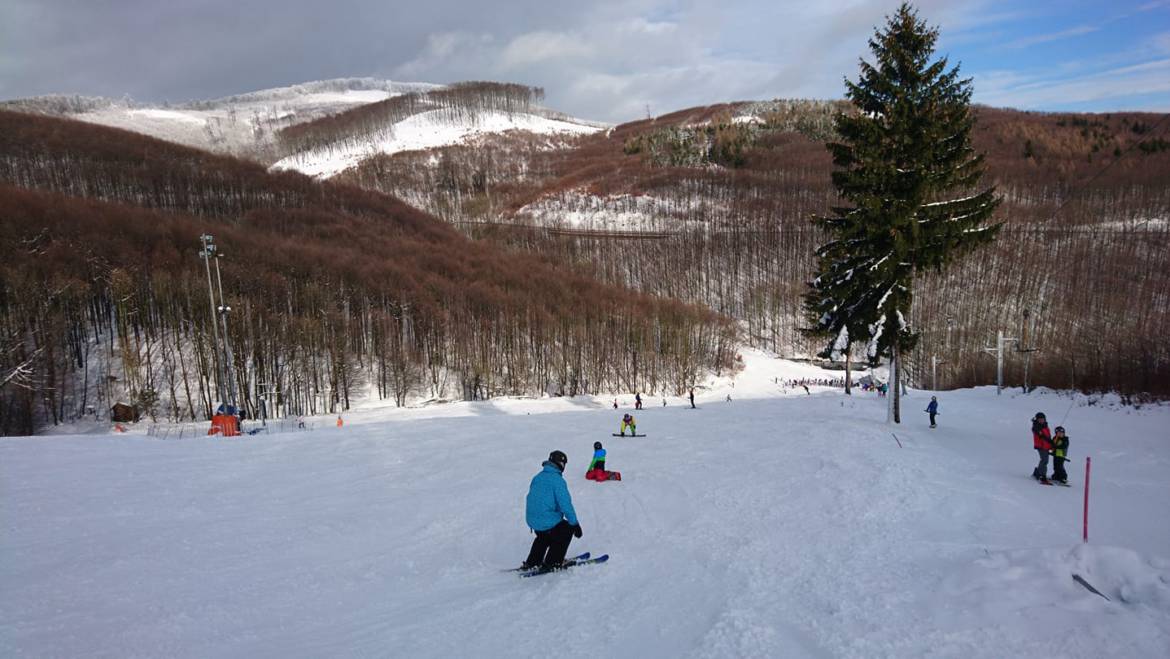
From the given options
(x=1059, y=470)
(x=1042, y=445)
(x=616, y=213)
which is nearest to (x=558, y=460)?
(x=1042, y=445)

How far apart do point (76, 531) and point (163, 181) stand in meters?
129

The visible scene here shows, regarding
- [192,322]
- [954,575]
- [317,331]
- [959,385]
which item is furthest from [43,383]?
[959,385]

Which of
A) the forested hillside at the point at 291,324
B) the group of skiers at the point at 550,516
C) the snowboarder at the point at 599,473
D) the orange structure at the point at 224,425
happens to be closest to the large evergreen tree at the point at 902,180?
the snowboarder at the point at 599,473

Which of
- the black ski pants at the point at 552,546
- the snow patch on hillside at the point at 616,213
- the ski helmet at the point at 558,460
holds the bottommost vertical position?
the black ski pants at the point at 552,546

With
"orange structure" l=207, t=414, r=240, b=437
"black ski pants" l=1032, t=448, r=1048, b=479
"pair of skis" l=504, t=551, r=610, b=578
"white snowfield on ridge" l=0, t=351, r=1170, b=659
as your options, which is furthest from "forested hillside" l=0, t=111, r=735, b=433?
"black ski pants" l=1032, t=448, r=1048, b=479

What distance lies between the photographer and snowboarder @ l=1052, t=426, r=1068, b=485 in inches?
460

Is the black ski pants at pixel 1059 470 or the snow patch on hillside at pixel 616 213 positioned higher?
the snow patch on hillside at pixel 616 213

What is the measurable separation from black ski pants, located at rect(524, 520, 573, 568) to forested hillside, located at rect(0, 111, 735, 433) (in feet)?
132

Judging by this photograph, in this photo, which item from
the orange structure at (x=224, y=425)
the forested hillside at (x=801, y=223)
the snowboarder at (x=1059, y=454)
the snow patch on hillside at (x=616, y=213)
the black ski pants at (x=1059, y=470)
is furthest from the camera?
the snow patch on hillside at (x=616, y=213)

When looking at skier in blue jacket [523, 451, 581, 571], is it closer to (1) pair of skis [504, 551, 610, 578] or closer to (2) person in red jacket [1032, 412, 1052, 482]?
(1) pair of skis [504, 551, 610, 578]

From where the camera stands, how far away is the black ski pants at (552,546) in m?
7.50

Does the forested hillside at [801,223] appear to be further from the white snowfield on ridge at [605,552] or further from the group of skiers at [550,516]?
the group of skiers at [550,516]

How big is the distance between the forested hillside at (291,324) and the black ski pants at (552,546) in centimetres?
4037

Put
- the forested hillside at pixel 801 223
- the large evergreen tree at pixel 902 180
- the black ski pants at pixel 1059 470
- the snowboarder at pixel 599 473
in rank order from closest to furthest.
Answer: the black ski pants at pixel 1059 470
the snowboarder at pixel 599 473
the large evergreen tree at pixel 902 180
the forested hillside at pixel 801 223
